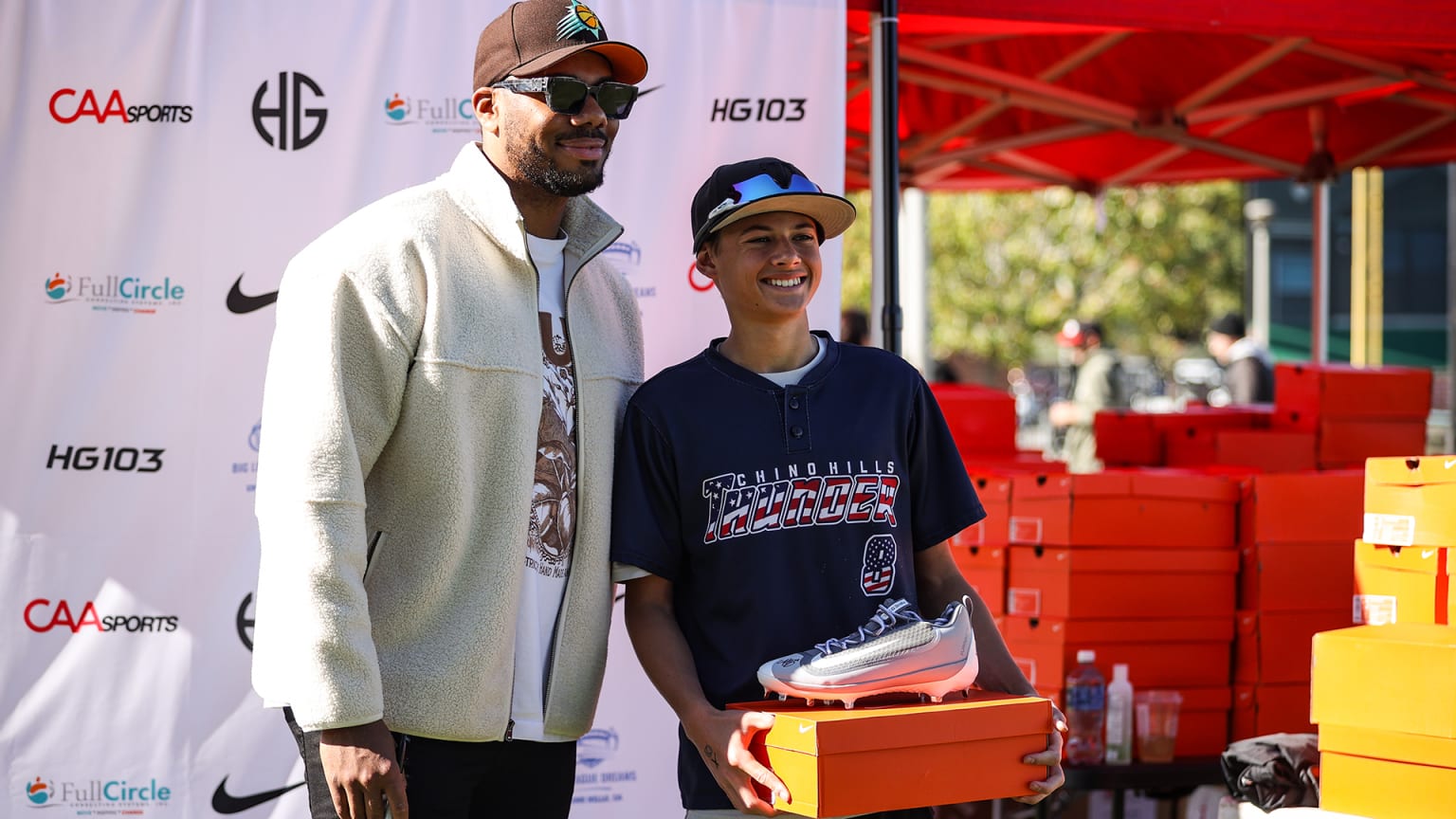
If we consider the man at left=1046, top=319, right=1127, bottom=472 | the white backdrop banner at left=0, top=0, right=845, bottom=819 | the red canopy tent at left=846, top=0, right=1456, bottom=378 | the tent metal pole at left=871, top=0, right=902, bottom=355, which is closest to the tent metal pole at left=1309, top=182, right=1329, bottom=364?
the red canopy tent at left=846, top=0, right=1456, bottom=378

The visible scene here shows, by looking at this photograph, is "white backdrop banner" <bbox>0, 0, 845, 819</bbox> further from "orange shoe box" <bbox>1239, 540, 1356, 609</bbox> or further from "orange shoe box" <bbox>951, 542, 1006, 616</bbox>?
"orange shoe box" <bbox>1239, 540, 1356, 609</bbox>

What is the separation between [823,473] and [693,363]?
32cm

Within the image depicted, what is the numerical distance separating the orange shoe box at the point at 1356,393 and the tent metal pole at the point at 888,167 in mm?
2950

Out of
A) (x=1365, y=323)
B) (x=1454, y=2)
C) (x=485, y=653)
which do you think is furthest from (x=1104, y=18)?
(x=1365, y=323)

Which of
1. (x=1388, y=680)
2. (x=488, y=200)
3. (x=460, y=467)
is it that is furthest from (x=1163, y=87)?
(x=460, y=467)

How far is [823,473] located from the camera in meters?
2.37

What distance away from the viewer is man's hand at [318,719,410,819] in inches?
79.4

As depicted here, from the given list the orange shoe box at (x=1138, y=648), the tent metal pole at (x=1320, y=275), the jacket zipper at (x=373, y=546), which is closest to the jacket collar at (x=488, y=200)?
the jacket zipper at (x=373, y=546)

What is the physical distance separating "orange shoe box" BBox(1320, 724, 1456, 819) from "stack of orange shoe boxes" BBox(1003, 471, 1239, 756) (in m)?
1.28

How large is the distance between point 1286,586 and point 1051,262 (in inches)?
652

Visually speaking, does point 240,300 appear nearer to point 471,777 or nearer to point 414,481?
point 414,481

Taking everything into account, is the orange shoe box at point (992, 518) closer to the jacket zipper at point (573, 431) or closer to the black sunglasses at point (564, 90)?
the jacket zipper at point (573, 431)

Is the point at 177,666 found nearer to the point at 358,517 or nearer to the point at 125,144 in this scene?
the point at 125,144

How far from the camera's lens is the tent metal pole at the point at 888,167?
12.9ft
